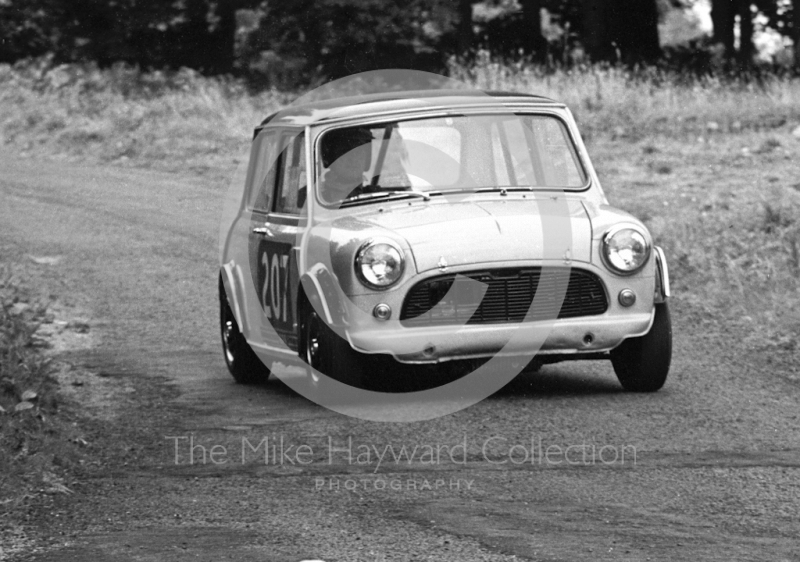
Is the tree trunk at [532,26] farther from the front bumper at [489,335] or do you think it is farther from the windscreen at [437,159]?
the front bumper at [489,335]

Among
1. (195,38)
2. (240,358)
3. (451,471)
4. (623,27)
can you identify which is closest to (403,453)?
(451,471)

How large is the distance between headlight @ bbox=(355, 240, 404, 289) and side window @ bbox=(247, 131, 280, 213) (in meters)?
1.54

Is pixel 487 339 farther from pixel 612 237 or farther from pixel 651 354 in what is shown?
pixel 651 354

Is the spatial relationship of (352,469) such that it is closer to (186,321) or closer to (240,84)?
(186,321)

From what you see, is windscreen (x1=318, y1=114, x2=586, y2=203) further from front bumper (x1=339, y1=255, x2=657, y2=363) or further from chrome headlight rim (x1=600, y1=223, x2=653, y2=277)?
front bumper (x1=339, y1=255, x2=657, y2=363)

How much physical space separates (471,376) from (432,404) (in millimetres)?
482

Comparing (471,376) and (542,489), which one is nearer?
(542,489)

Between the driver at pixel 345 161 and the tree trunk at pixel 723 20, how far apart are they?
24045 mm

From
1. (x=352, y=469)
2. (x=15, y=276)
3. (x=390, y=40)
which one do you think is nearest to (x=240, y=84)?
(x=390, y=40)

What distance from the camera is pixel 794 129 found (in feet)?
60.5

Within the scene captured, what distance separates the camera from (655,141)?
61.7 feet

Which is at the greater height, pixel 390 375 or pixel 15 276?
pixel 390 375

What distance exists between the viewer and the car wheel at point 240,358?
877 cm

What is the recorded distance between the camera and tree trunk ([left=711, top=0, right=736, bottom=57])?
30.8m
